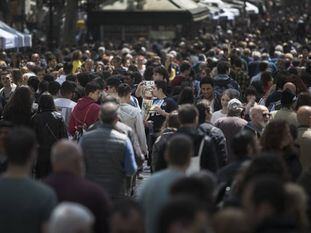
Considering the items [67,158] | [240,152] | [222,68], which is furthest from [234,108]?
[67,158]

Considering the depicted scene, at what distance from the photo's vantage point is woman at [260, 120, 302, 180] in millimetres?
10445

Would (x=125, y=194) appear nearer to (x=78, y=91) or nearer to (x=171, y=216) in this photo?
(x=171, y=216)

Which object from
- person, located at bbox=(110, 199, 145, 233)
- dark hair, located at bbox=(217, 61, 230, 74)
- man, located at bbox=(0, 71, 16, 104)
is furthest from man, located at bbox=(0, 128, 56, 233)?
dark hair, located at bbox=(217, 61, 230, 74)

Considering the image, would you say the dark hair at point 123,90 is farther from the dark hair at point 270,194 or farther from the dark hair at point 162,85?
the dark hair at point 270,194

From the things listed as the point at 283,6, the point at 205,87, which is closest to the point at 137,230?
the point at 205,87

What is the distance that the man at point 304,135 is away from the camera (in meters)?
11.9

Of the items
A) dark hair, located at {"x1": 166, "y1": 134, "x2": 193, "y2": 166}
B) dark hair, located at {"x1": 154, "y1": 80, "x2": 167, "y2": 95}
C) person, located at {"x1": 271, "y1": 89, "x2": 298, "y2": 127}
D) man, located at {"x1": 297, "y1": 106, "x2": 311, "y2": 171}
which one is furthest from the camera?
dark hair, located at {"x1": 154, "y1": 80, "x2": 167, "y2": 95}

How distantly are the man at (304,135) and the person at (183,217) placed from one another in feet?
16.2

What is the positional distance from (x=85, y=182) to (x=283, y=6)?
3822 inches

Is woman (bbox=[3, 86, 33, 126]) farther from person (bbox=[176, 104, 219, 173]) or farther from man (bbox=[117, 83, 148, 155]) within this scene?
person (bbox=[176, 104, 219, 173])

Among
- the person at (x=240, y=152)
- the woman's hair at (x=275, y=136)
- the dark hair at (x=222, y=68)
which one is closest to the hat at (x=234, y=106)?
the woman's hair at (x=275, y=136)

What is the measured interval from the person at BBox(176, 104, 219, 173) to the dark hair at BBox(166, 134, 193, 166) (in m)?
1.62

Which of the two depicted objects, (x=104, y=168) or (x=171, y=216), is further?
(x=104, y=168)

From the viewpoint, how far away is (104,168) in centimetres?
1080
